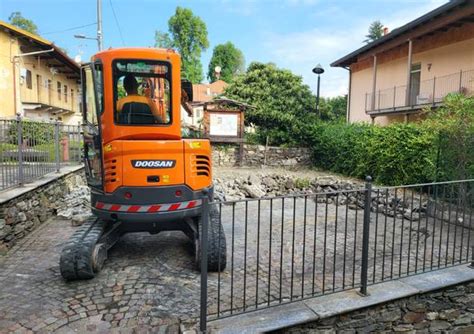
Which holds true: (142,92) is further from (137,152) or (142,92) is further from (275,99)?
(275,99)

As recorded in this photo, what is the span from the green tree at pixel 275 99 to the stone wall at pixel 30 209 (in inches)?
384

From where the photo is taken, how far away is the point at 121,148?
169 inches

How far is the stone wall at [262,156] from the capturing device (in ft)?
50.1

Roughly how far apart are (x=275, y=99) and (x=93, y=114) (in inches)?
525

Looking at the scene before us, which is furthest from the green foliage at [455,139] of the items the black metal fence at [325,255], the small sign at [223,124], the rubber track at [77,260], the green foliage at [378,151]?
the small sign at [223,124]

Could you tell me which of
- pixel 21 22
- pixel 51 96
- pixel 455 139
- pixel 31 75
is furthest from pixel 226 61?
pixel 455 139

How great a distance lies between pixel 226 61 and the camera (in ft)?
175

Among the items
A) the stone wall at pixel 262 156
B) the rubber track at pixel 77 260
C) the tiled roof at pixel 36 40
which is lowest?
the rubber track at pixel 77 260

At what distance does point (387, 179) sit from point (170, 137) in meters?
8.39

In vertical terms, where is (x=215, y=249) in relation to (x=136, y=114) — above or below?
below

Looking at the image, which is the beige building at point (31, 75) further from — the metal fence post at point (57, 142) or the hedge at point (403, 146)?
the hedge at point (403, 146)

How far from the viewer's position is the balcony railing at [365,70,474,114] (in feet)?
44.6

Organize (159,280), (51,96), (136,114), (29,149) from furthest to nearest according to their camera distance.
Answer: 1. (51,96)
2. (29,149)
3. (136,114)
4. (159,280)

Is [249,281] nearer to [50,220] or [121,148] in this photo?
[121,148]
